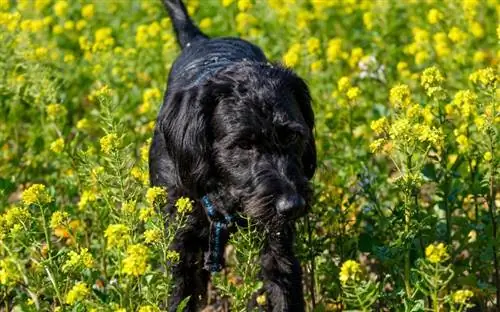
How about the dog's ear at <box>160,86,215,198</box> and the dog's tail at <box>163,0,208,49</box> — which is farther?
the dog's tail at <box>163,0,208,49</box>

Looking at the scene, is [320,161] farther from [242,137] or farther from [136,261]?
[136,261]

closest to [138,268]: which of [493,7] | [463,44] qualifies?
[463,44]

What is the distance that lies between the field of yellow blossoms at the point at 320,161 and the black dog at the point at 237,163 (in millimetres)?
157

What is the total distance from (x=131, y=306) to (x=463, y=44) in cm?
412

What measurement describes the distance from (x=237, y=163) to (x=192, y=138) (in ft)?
0.82

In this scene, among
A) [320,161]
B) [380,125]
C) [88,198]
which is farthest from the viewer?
[320,161]

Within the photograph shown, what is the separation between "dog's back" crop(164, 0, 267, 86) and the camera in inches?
200

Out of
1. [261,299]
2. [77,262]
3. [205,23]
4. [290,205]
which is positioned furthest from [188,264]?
[205,23]

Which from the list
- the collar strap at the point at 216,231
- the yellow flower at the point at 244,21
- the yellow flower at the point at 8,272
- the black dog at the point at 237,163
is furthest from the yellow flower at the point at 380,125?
the yellow flower at the point at 244,21

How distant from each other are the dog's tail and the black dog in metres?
1.75

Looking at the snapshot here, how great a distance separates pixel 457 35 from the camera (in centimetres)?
668

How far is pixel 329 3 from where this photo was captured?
8.84m

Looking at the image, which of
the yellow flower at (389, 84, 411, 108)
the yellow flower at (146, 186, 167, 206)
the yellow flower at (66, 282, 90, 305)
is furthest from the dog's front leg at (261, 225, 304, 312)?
the yellow flower at (66, 282, 90, 305)

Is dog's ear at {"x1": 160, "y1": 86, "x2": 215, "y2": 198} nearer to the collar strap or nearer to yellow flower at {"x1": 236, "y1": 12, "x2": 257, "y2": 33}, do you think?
the collar strap
